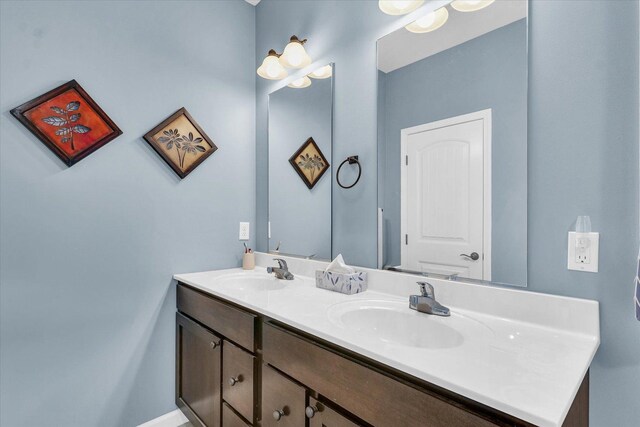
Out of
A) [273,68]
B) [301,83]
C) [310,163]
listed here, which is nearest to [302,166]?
[310,163]

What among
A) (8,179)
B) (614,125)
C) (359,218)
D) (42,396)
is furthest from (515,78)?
(42,396)

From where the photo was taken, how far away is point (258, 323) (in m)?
1.27

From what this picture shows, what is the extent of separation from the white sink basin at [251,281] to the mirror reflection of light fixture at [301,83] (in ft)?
3.87

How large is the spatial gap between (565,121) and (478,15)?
555mm

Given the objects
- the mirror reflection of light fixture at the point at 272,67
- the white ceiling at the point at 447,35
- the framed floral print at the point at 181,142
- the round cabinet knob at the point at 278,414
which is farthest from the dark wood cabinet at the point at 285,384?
the mirror reflection of light fixture at the point at 272,67

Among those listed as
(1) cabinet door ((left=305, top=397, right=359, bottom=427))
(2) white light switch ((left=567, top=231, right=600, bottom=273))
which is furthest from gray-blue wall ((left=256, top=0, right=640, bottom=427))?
(1) cabinet door ((left=305, top=397, right=359, bottom=427))

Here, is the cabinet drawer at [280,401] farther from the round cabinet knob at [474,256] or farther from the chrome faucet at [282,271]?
the round cabinet knob at [474,256]

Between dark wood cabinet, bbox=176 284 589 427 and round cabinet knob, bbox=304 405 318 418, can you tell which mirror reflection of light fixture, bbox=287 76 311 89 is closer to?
dark wood cabinet, bbox=176 284 589 427

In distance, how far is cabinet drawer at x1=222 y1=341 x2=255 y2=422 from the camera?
1303 mm

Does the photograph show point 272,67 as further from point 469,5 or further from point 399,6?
point 469,5

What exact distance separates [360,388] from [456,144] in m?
0.98

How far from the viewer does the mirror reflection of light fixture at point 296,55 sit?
1.86m

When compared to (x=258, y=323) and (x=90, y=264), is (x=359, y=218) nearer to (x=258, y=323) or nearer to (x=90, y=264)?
(x=258, y=323)

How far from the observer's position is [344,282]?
1461mm
